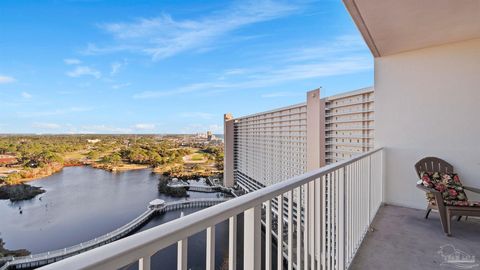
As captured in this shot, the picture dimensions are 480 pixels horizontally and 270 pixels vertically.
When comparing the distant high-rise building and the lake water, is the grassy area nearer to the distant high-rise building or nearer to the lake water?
the lake water

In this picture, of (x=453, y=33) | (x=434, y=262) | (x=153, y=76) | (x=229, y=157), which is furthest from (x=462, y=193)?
(x=153, y=76)

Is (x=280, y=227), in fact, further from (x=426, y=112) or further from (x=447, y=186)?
(x=426, y=112)

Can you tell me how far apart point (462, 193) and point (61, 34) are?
91.9 ft

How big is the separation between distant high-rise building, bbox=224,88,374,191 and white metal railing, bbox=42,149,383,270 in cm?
376

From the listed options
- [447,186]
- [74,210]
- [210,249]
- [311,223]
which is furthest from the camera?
[74,210]

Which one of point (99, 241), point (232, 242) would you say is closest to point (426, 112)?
point (232, 242)

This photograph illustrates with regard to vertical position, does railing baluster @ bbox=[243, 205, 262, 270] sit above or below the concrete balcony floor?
above

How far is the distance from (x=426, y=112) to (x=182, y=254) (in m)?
4.30

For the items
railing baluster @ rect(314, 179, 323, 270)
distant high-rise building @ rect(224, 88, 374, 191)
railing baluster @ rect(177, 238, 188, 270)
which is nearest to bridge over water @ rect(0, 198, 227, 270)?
distant high-rise building @ rect(224, 88, 374, 191)

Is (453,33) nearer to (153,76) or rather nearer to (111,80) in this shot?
(153,76)

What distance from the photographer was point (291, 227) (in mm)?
1169

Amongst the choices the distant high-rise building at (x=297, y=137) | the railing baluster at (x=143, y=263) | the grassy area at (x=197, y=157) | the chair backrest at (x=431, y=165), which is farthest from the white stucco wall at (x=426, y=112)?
the grassy area at (x=197, y=157)

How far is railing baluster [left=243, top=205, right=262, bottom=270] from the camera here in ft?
3.00

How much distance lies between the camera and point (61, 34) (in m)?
21.3
